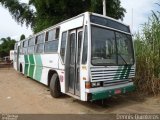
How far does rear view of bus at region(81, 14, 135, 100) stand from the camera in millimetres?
7609

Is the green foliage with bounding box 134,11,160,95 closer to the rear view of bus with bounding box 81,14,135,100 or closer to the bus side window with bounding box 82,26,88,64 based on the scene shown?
the rear view of bus with bounding box 81,14,135,100

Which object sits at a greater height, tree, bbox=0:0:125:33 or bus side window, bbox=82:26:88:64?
tree, bbox=0:0:125:33

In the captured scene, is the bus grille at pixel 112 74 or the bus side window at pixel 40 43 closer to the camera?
the bus grille at pixel 112 74

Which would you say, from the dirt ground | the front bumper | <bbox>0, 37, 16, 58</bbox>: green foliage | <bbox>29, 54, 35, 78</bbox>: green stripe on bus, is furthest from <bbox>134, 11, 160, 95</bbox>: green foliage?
<bbox>0, 37, 16, 58</bbox>: green foliage

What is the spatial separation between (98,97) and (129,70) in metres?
1.73

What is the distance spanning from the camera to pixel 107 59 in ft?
26.5

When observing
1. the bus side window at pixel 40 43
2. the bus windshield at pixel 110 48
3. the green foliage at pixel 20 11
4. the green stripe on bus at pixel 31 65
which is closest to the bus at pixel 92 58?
the bus windshield at pixel 110 48

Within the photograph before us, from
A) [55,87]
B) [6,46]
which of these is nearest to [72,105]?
[55,87]

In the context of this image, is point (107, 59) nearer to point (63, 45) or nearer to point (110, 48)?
point (110, 48)

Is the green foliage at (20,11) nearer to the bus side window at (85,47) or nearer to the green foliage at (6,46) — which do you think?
the bus side window at (85,47)

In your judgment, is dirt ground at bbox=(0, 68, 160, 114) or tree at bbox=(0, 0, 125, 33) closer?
dirt ground at bbox=(0, 68, 160, 114)

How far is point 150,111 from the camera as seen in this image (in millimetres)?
7945

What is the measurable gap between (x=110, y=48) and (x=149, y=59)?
2.48m

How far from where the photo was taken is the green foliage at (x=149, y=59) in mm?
9883
